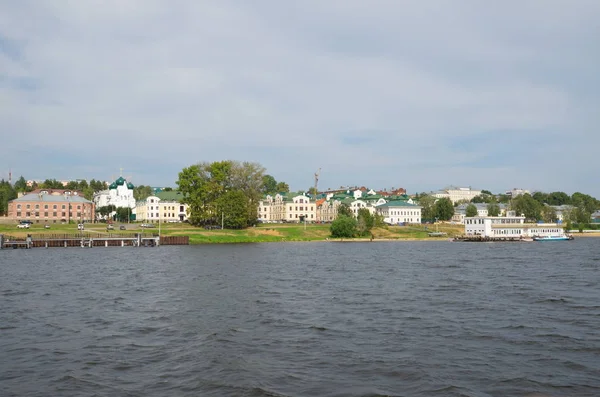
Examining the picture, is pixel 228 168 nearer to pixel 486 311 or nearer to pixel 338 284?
pixel 338 284

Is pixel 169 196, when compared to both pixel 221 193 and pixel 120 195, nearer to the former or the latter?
pixel 120 195

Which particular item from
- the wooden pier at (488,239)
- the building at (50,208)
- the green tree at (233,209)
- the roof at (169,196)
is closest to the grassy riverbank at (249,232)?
the green tree at (233,209)

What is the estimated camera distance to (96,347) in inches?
872

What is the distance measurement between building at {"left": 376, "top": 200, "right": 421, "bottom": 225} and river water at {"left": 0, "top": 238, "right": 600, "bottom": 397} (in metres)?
130

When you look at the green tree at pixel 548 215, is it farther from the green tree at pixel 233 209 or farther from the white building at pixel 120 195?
the white building at pixel 120 195

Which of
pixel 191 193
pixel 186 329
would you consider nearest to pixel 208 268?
pixel 186 329

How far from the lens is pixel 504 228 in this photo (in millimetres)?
128250

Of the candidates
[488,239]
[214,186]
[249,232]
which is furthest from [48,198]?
[488,239]

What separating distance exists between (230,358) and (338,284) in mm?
22795

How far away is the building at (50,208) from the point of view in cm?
13962

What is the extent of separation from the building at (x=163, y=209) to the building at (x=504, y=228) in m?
84.4

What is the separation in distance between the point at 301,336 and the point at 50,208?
445ft

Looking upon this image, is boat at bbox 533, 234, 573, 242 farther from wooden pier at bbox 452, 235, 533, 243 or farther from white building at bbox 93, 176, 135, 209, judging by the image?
white building at bbox 93, 176, 135, 209

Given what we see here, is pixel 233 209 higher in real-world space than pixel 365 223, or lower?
higher
